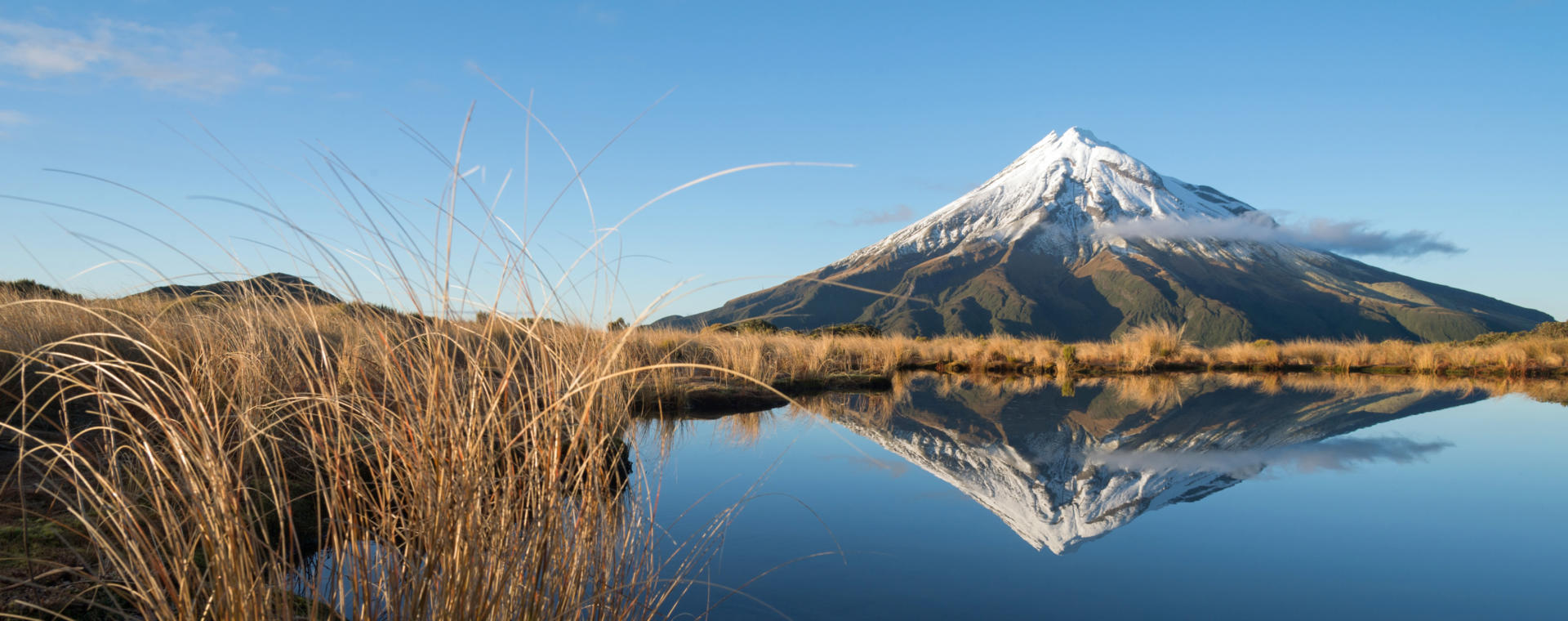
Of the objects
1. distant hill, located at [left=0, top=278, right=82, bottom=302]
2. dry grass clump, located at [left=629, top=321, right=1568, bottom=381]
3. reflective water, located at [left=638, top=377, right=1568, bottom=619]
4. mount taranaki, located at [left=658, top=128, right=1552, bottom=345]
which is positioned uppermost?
mount taranaki, located at [left=658, top=128, right=1552, bottom=345]

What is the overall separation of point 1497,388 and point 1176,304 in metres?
125

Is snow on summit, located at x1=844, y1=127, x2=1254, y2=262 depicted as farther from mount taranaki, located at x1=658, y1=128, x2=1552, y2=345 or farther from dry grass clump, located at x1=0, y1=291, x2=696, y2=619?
dry grass clump, located at x1=0, y1=291, x2=696, y2=619

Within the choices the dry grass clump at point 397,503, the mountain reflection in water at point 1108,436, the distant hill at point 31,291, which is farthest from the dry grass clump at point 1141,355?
the dry grass clump at point 397,503

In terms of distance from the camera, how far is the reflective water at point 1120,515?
2834 millimetres

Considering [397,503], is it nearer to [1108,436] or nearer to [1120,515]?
[1120,515]

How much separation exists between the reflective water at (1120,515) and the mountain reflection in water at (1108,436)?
1.3 inches

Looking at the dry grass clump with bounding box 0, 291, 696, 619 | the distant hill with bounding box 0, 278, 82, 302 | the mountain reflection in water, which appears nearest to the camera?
the dry grass clump with bounding box 0, 291, 696, 619

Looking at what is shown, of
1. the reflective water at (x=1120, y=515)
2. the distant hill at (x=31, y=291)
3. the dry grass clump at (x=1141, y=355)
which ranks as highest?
the distant hill at (x=31, y=291)

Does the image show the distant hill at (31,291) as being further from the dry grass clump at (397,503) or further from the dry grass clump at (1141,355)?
the dry grass clump at (1141,355)

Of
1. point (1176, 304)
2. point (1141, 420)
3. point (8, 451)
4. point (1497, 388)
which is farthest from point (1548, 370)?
point (1176, 304)

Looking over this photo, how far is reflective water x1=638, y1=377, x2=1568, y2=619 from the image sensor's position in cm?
283

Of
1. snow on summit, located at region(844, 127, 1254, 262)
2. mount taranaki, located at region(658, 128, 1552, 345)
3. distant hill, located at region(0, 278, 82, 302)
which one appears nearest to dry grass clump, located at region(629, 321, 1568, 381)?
distant hill, located at region(0, 278, 82, 302)

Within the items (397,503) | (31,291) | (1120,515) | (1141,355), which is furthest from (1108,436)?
(31,291)

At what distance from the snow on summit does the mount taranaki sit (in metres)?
0.28
